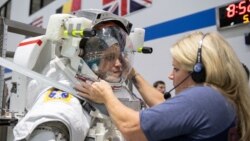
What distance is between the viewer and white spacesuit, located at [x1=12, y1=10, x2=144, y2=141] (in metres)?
1.12

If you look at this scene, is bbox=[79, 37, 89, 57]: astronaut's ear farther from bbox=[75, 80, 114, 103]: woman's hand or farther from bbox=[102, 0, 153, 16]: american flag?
bbox=[102, 0, 153, 16]: american flag

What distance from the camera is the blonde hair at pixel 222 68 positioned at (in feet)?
3.34

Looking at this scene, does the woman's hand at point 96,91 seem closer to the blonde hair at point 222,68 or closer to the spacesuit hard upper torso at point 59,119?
the spacesuit hard upper torso at point 59,119

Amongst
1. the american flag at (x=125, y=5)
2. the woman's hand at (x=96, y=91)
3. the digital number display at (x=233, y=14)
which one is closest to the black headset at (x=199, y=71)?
the woman's hand at (x=96, y=91)

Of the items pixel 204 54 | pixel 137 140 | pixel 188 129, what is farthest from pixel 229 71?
pixel 137 140

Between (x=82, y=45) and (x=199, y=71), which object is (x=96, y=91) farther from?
(x=199, y=71)

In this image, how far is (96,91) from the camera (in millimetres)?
1198

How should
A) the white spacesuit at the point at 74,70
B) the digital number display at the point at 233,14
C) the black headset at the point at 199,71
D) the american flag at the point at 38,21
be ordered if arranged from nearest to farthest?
the black headset at the point at 199,71 → the white spacesuit at the point at 74,70 → the digital number display at the point at 233,14 → the american flag at the point at 38,21

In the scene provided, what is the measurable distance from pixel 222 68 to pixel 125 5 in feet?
11.6

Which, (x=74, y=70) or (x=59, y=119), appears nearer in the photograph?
(x=59, y=119)

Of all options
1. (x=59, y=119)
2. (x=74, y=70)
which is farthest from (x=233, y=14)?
(x=59, y=119)

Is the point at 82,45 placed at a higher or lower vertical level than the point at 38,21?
lower

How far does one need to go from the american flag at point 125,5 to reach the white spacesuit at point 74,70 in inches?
109

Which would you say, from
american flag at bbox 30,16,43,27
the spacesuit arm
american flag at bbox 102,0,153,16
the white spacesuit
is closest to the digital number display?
american flag at bbox 102,0,153,16
